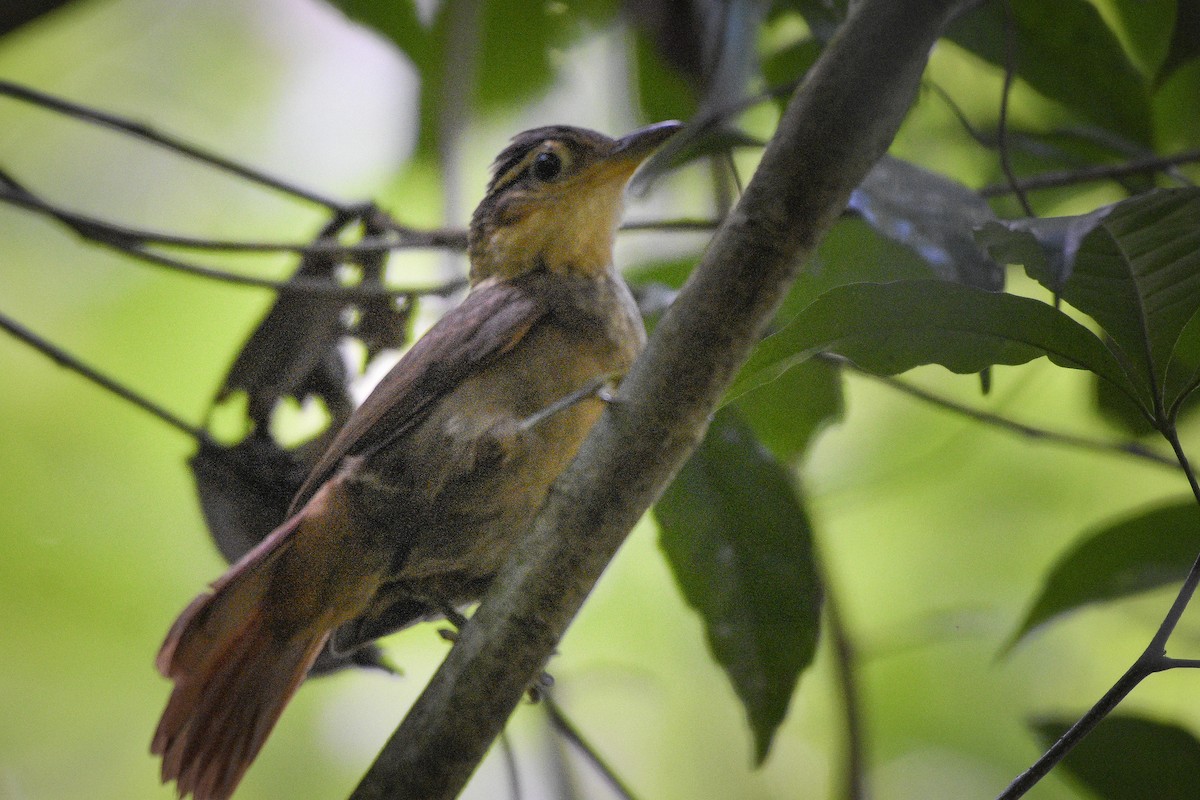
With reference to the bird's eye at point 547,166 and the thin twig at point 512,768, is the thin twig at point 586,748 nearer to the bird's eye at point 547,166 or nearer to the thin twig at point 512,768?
the thin twig at point 512,768

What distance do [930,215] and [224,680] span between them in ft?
3.56

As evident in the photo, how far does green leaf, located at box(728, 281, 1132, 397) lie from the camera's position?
941 millimetres

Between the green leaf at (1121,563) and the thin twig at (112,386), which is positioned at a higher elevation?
the thin twig at (112,386)

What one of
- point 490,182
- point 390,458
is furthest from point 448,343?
point 490,182

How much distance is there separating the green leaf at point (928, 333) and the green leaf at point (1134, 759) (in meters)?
0.68

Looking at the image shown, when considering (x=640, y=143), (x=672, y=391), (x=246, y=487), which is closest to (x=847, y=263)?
(x=640, y=143)

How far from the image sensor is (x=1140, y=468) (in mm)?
2344

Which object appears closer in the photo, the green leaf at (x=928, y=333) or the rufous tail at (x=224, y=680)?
the green leaf at (x=928, y=333)

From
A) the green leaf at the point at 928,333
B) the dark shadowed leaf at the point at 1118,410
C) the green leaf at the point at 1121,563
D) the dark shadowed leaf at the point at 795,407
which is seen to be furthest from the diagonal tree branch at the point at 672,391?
the dark shadowed leaf at the point at 1118,410

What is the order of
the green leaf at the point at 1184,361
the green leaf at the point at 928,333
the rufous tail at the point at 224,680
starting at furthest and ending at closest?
the rufous tail at the point at 224,680 → the green leaf at the point at 1184,361 → the green leaf at the point at 928,333

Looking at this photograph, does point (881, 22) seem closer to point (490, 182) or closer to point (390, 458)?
point (390, 458)

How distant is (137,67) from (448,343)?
47.5 inches

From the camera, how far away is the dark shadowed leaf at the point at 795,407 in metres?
1.48

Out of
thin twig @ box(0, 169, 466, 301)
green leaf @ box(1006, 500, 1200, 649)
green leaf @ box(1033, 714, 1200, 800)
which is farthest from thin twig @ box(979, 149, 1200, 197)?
thin twig @ box(0, 169, 466, 301)
